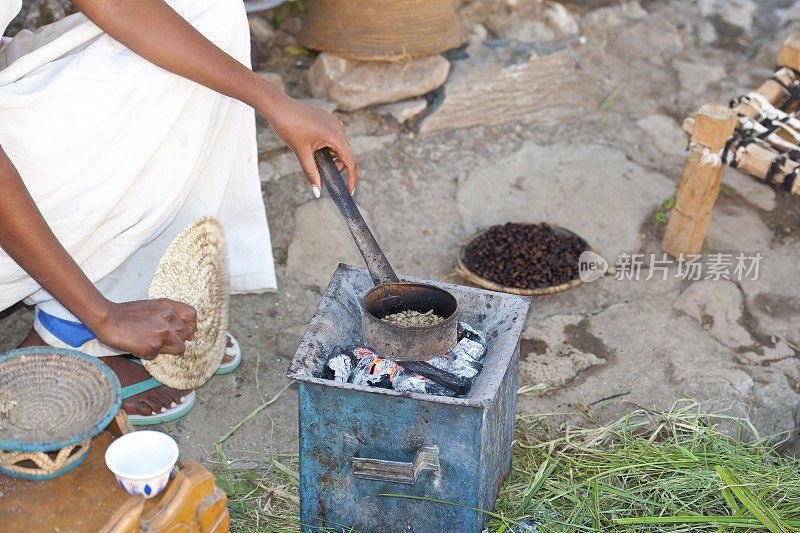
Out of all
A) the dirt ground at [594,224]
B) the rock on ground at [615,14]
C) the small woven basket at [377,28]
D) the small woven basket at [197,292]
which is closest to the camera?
the small woven basket at [197,292]

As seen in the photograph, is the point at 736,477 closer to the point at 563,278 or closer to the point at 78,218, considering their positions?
the point at 563,278

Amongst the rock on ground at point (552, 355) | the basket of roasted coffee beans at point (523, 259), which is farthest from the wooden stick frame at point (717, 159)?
the rock on ground at point (552, 355)

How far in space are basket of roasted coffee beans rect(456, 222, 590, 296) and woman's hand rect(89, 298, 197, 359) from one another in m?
1.69

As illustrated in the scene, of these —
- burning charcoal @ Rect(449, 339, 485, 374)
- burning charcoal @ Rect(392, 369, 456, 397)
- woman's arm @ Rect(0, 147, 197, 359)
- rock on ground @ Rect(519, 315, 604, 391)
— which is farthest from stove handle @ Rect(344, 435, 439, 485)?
rock on ground @ Rect(519, 315, 604, 391)

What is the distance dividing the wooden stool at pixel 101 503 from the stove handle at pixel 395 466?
0.40 m

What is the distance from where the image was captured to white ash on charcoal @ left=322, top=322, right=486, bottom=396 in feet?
7.42

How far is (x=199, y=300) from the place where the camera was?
108 inches

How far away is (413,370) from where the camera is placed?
2.29 metres

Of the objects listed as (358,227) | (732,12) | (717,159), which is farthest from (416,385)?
(732,12)

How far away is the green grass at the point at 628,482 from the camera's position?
2.44m

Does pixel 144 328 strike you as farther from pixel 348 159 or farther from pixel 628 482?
pixel 628 482

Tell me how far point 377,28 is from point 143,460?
321 cm

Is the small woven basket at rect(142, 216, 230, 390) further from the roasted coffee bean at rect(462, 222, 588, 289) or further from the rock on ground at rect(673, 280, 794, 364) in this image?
the rock on ground at rect(673, 280, 794, 364)

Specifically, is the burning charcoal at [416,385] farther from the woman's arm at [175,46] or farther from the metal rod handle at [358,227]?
the woman's arm at [175,46]
